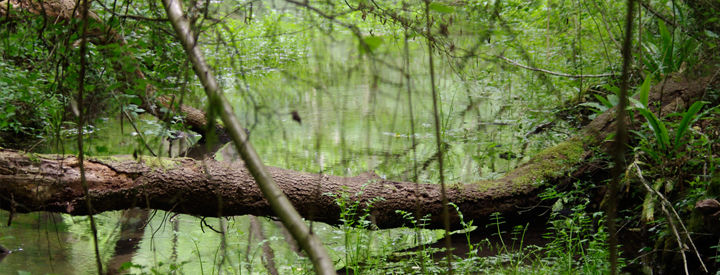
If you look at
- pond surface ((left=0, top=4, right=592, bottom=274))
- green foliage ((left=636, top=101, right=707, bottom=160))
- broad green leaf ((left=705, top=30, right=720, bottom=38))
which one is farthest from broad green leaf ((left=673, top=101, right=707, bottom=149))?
pond surface ((left=0, top=4, right=592, bottom=274))

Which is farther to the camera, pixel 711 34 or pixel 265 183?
pixel 711 34

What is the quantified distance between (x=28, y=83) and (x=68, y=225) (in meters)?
1.12

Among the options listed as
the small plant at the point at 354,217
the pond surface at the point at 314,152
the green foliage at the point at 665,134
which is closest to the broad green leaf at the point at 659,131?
the green foliage at the point at 665,134

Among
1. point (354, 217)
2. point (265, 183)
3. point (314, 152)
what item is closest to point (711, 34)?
point (354, 217)

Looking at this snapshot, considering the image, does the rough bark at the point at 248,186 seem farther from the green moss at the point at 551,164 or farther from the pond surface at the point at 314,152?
the pond surface at the point at 314,152

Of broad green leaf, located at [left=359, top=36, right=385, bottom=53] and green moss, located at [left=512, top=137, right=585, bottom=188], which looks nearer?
broad green leaf, located at [left=359, top=36, right=385, bottom=53]

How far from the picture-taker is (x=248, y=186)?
2.95m

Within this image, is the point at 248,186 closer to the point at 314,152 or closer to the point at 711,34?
the point at 314,152

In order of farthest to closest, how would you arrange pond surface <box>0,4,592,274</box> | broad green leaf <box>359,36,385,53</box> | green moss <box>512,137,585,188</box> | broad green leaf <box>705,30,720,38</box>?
green moss <box>512,137,585,188</box> < broad green leaf <box>705,30,720,38</box> < pond surface <box>0,4,592,274</box> < broad green leaf <box>359,36,385,53</box>

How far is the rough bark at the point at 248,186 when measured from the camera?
101 inches

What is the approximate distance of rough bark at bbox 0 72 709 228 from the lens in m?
2.56

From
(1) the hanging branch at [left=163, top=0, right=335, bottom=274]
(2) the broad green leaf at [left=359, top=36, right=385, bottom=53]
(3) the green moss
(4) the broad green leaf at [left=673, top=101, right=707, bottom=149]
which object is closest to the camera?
(1) the hanging branch at [left=163, top=0, right=335, bottom=274]

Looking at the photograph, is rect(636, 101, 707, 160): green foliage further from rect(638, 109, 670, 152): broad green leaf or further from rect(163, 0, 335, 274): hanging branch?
rect(163, 0, 335, 274): hanging branch

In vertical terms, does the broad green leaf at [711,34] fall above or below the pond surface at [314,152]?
above
